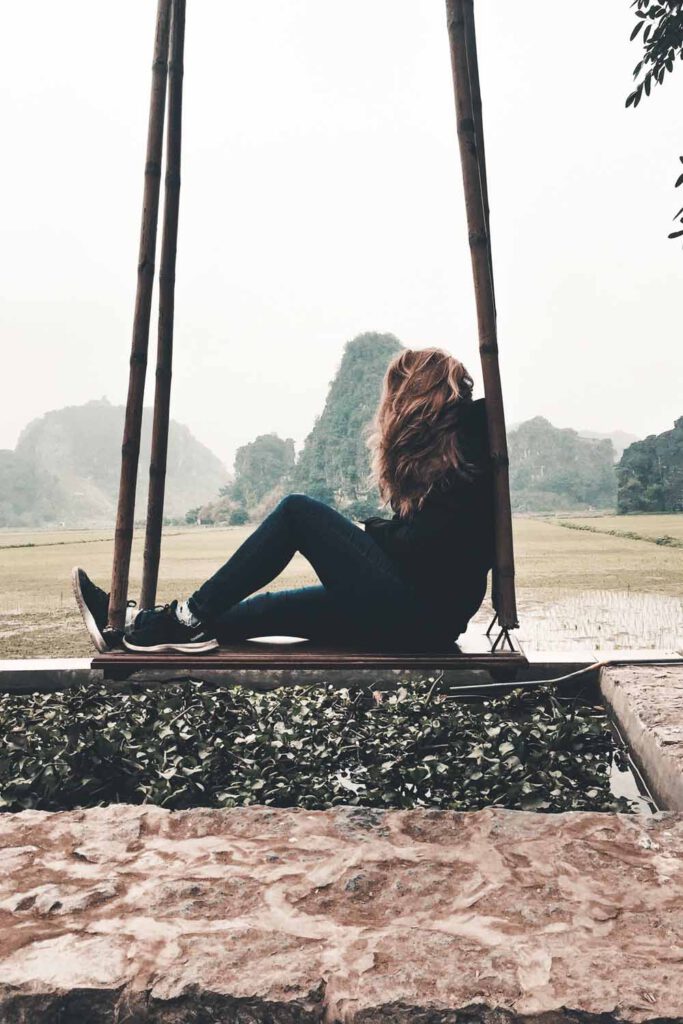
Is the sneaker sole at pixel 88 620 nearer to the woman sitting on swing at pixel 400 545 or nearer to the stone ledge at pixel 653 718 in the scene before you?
the woman sitting on swing at pixel 400 545

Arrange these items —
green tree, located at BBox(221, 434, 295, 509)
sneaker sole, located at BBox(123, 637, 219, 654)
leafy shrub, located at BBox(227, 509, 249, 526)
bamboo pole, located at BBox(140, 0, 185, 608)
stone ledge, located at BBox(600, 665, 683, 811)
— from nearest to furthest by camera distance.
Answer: sneaker sole, located at BBox(123, 637, 219, 654) < stone ledge, located at BBox(600, 665, 683, 811) < bamboo pole, located at BBox(140, 0, 185, 608) < leafy shrub, located at BBox(227, 509, 249, 526) < green tree, located at BBox(221, 434, 295, 509)

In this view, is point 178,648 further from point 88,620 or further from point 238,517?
point 238,517

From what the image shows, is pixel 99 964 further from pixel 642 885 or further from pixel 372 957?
pixel 642 885

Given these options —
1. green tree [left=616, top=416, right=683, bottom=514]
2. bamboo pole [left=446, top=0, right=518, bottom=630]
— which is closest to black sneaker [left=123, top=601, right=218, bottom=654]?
bamboo pole [left=446, top=0, right=518, bottom=630]

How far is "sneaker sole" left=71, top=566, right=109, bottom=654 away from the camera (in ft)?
9.79

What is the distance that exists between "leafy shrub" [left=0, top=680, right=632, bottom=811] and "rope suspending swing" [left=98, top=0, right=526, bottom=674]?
62 centimetres

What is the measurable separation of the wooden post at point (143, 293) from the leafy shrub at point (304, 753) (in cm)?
90

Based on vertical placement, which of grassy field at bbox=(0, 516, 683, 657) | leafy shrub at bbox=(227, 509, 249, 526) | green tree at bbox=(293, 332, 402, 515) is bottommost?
grassy field at bbox=(0, 516, 683, 657)

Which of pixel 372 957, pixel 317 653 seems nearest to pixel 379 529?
pixel 317 653

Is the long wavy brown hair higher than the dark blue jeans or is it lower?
higher

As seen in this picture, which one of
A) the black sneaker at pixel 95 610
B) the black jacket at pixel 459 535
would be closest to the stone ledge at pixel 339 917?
the black sneaker at pixel 95 610

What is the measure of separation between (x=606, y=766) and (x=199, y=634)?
67.8 inches

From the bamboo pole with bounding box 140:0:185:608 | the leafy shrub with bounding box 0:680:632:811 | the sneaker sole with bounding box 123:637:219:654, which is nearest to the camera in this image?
the sneaker sole with bounding box 123:637:219:654

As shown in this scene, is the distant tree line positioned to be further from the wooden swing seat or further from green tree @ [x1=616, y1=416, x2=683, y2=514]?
the wooden swing seat
